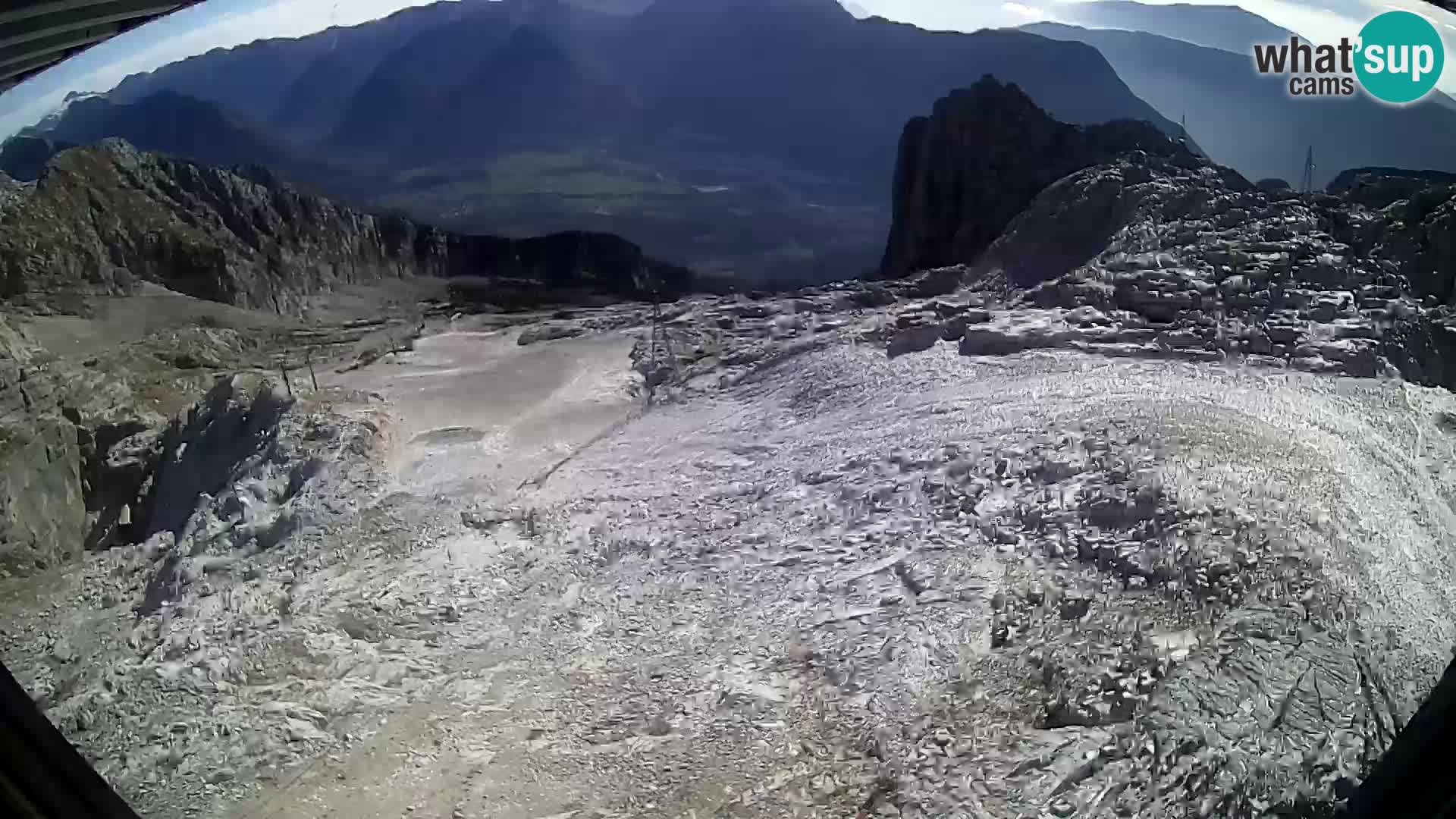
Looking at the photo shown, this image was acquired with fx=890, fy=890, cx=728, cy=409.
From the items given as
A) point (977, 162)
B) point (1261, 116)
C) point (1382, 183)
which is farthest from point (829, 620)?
point (977, 162)

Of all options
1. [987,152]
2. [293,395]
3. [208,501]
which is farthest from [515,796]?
[987,152]

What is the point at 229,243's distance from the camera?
612 cm

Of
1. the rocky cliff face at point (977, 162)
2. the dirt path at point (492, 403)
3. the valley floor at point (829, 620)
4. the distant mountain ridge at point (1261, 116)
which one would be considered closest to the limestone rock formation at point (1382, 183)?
the distant mountain ridge at point (1261, 116)

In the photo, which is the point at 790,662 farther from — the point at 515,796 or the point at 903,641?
the point at 515,796

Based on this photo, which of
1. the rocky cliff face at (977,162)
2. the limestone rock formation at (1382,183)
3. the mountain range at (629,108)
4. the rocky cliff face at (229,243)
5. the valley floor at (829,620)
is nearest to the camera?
the valley floor at (829,620)

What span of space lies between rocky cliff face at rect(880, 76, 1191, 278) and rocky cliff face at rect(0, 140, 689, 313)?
1858 mm

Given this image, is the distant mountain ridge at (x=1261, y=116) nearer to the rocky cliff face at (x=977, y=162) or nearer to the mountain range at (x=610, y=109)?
the mountain range at (x=610, y=109)

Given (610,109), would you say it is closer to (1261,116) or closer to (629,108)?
(629,108)

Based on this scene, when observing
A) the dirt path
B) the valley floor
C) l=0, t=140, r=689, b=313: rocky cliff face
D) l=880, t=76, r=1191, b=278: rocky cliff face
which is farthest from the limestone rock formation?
the dirt path

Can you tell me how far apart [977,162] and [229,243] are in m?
5.64

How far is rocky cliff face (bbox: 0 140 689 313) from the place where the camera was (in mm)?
5688

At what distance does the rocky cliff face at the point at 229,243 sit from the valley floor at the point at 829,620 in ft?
4.16

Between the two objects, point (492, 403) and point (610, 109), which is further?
point (610, 109)

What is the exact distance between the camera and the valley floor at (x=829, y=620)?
274 cm
